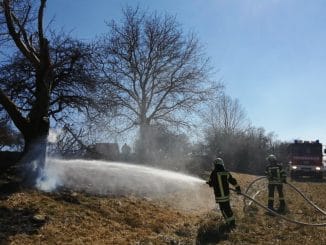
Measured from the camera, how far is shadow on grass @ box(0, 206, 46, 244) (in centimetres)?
1007

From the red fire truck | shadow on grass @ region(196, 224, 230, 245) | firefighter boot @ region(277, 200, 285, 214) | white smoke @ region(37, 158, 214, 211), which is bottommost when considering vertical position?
shadow on grass @ region(196, 224, 230, 245)

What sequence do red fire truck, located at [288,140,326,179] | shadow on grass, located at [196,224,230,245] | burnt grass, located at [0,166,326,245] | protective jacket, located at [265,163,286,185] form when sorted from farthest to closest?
1. red fire truck, located at [288,140,326,179]
2. protective jacket, located at [265,163,286,185]
3. shadow on grass, located at [196,224,230,245]
4. burnt grass, located at [0,166,326,245]

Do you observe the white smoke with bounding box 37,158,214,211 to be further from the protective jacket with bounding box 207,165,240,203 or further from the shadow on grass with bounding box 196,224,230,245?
the shadow on grass with bounding box 196,224,230,245

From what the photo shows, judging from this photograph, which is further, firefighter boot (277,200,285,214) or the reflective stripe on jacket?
firefighter boot (277,200,285,214)

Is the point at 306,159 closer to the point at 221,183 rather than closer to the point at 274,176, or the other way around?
the point at 274,176

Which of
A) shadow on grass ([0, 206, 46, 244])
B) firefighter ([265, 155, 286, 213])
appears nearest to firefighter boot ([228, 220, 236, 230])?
firefighter ([265, 155, 286, 213])

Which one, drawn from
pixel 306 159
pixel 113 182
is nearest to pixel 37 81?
pixel 113 182

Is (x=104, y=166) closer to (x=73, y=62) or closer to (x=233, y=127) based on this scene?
(x=73, y=62)

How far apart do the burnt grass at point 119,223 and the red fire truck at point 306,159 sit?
20.2m

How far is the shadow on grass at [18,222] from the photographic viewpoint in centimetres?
1007

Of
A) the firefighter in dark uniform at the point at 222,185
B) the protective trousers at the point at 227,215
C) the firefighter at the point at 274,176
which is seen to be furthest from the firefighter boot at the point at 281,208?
the protective trousers at the point at 227,215

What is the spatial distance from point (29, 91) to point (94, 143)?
6.62 meters

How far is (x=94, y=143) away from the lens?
2456 centimetres

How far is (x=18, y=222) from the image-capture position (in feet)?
34.8
